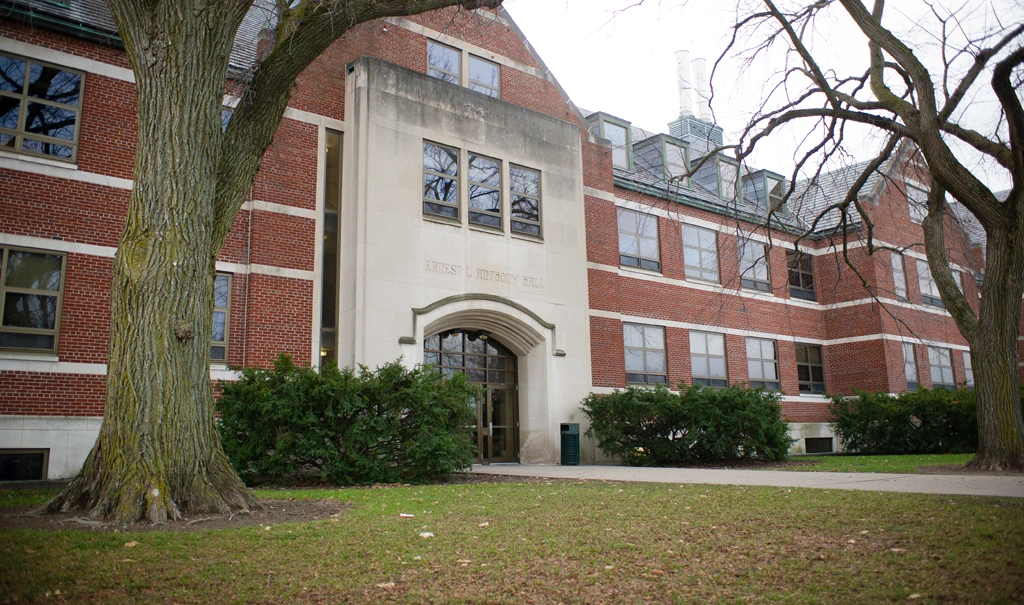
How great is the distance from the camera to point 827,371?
2792cm

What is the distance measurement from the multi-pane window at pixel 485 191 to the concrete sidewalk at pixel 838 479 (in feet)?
20.1

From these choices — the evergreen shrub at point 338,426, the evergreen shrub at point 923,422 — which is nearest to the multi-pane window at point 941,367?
the evergreen shrub at point 923,422

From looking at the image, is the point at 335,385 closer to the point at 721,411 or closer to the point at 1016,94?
the point at 721,411

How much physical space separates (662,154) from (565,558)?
21.5 meters

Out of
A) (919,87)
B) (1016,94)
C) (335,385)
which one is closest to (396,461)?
(335,385)

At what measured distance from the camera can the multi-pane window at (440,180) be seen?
57.1 feet

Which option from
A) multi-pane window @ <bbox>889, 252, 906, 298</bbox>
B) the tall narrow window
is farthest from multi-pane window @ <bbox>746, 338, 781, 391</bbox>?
the tall narrow window

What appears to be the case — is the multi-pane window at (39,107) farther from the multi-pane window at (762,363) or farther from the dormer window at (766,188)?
the dormer window at (766,188)

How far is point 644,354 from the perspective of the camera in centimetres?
2241

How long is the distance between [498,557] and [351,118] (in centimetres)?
1346

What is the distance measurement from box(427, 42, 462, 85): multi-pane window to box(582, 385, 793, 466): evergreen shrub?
340 inches

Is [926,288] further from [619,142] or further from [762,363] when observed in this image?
[619,142]

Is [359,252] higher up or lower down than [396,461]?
higher up

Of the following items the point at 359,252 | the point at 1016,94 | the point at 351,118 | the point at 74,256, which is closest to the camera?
the point at 1016,94
